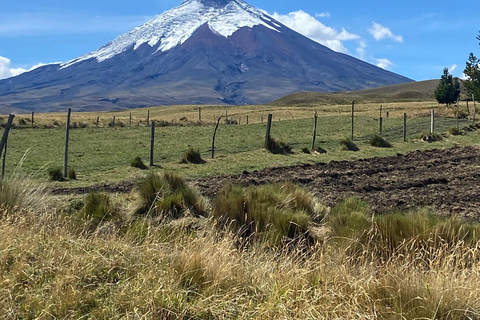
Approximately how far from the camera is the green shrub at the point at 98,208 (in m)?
6.75

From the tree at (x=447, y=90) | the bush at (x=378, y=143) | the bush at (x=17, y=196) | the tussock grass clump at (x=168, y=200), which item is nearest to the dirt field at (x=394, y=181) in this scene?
the tussock grass clump at (x=168, y=200)

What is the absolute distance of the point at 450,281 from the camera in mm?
3598

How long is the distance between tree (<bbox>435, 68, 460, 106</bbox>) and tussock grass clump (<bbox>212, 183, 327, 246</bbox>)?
213 feet

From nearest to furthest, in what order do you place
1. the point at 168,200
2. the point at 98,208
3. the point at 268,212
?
the point at 268,212
the point at 98,208
the point at 168,200

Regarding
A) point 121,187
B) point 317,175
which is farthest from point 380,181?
point 121,187

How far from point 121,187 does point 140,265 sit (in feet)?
24.9

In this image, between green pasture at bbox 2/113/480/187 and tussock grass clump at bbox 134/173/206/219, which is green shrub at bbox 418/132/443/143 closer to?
green pasture at bbox 2/113/480/187

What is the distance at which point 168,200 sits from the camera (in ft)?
23.9

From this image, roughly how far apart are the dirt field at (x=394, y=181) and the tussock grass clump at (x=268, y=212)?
1.25 meters

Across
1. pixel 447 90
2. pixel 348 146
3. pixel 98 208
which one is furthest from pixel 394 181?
pixel 447 90

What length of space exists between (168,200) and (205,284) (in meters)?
3.45

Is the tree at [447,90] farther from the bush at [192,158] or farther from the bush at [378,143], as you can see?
the bush at [192,158]

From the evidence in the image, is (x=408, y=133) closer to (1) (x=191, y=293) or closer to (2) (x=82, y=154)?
(2) (x=82, y=154)

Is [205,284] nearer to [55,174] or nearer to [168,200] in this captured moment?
[168,200]
